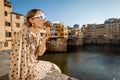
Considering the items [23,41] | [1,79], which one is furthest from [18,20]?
[23,41]

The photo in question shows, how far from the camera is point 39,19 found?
2947mm

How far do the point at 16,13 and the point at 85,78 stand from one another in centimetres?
1622

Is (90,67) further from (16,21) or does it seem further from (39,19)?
(39,19)

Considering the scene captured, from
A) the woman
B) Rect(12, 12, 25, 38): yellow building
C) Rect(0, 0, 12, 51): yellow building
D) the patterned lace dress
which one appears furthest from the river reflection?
the patterned lace dress

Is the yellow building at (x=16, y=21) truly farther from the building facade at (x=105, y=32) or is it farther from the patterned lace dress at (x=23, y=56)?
the building facade at (x=105, y=32)

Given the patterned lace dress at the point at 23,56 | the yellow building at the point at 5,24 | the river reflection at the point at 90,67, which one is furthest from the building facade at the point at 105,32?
the patterned lace dress at the point at 23,56

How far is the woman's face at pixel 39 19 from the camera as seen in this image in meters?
2.88

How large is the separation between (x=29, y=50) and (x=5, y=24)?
68.0ft

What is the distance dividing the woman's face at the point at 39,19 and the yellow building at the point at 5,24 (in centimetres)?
1904

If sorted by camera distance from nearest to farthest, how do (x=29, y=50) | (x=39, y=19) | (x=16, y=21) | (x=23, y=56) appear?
(x=23, y=56) → (x=29, y=50) → (x=39, y=19) → (x=16, y=21)

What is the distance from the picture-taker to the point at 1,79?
4.32m

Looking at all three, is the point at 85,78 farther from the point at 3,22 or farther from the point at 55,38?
the point at 55,38

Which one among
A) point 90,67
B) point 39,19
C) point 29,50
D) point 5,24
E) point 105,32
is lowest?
point 90,67

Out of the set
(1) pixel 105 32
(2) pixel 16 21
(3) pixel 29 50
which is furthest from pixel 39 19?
(1) pixel 105 32
